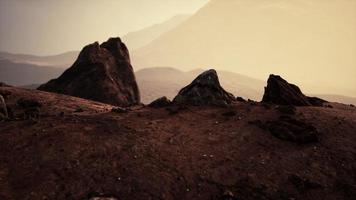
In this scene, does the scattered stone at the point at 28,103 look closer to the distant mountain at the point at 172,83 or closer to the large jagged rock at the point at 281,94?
the large jagged rock at the point at 281,94

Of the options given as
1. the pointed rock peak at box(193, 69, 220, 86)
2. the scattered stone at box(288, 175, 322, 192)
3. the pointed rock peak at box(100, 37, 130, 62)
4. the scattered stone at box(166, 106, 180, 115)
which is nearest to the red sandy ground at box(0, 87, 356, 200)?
the scattered stone at box(288, 175, 322, 192)

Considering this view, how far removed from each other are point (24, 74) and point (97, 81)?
539ft

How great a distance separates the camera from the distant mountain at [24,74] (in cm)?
17316

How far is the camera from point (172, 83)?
143625 mm

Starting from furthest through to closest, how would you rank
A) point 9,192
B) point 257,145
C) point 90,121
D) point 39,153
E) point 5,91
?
point 5,91, point 90,121, point 257,145, point 39,153, point 9,192

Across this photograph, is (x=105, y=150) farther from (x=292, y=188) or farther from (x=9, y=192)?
(x=292, y=188)

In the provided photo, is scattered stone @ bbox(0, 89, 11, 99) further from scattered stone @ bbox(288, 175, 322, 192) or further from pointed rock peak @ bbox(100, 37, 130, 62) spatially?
scattered stone @ bbox(288, 175, 322, 192)

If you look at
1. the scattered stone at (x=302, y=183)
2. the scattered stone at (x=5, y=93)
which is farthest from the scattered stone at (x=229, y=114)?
the scattered stone at (x=5, y=93)

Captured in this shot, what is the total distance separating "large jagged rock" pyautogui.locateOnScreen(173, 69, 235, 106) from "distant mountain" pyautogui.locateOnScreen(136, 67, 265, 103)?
81737 mm

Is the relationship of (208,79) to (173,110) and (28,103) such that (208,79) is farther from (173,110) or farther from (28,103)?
(28,103)

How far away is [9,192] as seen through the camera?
12.7 metres

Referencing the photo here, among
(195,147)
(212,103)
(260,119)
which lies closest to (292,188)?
(195,147)

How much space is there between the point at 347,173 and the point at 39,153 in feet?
43.0

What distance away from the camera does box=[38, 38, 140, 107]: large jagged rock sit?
36781 millimetres
